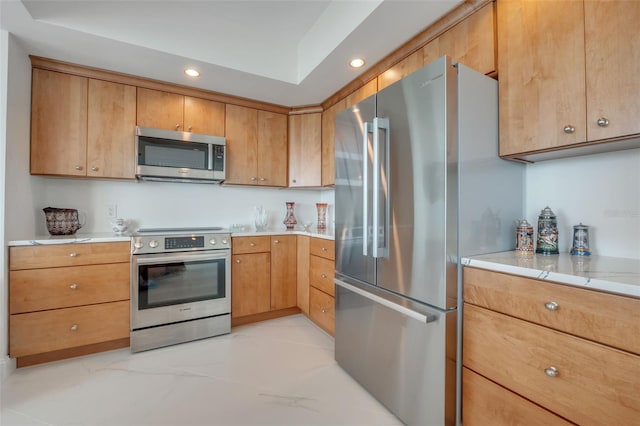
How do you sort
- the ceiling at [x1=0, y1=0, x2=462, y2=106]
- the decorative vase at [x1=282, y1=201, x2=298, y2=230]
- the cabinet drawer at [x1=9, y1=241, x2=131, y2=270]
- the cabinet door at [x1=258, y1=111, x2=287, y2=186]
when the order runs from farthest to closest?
the decorative vase at [x1=282, y1=201, x2=298, y2=230] → the cabinet door at [x1=258, y1=111, x2=287, y2=186] → the cabinet drawer at [x1=9, y1=241, x2=131, y2=270] → the ceiling at [x1=0, y1=0, x2=462, y2=106]

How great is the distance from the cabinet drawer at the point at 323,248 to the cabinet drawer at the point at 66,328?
159cm

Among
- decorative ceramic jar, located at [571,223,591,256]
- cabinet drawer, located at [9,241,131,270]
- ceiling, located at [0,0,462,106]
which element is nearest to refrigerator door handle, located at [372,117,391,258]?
ceiling, located at [0,0,462,106]

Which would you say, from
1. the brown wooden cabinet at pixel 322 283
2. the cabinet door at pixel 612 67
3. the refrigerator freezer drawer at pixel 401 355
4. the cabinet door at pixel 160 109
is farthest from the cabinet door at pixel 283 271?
the cabinet door at pixel 612 67

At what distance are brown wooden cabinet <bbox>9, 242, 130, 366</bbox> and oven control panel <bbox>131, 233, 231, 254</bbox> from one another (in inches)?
4.1

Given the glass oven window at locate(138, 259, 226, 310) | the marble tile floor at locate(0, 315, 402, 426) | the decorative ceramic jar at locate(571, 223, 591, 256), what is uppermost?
the decorative ceramic jar at locate(571, 223, 591, 256)

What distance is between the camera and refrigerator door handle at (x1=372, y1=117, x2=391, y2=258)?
5.06 ft

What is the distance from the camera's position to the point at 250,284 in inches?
107

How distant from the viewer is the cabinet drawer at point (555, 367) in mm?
854

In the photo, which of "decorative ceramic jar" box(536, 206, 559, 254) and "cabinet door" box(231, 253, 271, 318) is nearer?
"decorative ceramic jar" box(536, 206, 559, 254)

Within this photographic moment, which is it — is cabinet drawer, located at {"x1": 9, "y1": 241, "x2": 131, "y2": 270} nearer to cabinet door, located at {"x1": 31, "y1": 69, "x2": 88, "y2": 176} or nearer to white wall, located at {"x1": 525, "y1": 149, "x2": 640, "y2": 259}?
cabinet door, located at {"x1": 31, "y1": 69, "x2": 88, "y2": 176}

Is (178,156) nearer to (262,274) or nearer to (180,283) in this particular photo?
(180,283)

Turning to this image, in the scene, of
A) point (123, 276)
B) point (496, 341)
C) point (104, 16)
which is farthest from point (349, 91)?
point (123, 276)

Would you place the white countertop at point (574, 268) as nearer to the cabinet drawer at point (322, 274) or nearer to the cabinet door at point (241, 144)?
the cabinet drawer at point (322, 274)

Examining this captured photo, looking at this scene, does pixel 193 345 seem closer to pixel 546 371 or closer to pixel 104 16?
pixel 546 371
